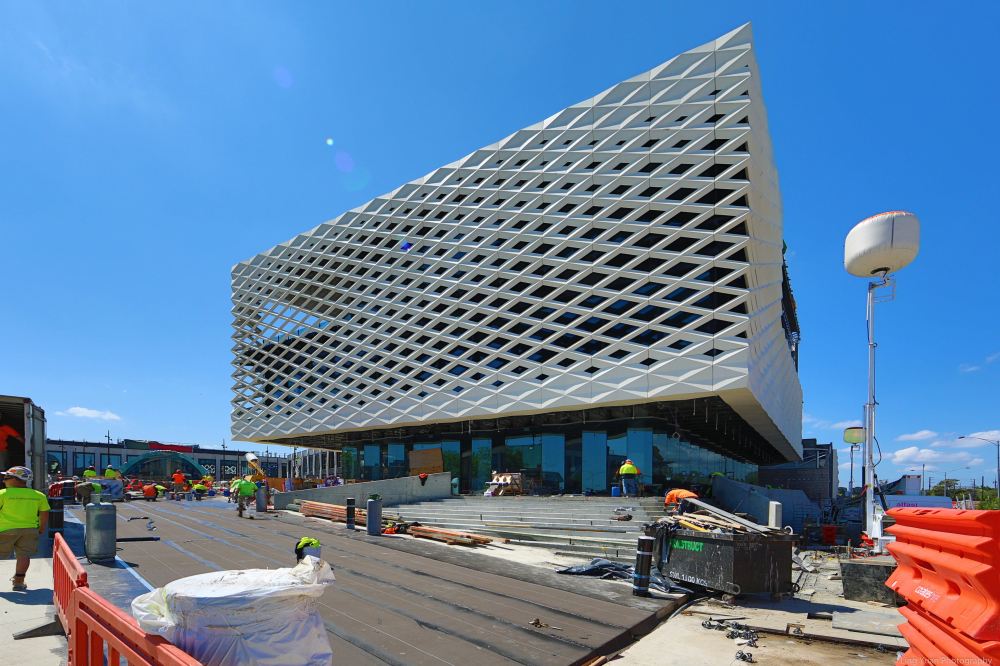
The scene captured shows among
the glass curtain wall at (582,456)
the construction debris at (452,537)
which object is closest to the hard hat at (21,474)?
the construction debris at (452,537)

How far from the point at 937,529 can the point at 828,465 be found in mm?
62380

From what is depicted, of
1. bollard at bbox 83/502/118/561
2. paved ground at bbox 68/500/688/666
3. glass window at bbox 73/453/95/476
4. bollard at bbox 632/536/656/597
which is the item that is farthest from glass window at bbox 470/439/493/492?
glass window at bbox 73/453/95/476

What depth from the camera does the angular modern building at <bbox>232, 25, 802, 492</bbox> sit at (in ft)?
73.4

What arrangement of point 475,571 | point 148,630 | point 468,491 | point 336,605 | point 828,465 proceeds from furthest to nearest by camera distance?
point 828,465, point 468,491, point 475,571, point 336,605, point 148,630

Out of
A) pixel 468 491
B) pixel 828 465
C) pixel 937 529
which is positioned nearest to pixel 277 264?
pixel 468 491

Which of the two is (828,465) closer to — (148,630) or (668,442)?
(668,442)

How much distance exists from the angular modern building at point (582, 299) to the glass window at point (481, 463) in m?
0.11

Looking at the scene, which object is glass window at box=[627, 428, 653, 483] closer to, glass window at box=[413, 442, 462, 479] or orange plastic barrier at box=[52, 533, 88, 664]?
glass window at box=[413, 442, 462, 479]

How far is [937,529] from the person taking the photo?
13.8ft

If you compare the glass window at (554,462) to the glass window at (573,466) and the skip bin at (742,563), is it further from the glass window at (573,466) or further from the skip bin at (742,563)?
the skip bin at (742,563)

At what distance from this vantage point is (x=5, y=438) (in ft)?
53.2

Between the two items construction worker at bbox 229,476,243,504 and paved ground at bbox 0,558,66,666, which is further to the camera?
construction worker at bbox 229,476,243,504

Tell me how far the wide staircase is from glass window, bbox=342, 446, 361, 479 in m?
18.4

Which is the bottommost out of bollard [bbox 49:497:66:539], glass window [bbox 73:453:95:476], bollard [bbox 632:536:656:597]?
glass window [bbox 73:453:95:476]
